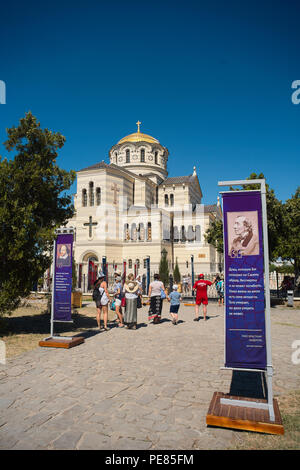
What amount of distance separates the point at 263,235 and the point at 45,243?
6.80m

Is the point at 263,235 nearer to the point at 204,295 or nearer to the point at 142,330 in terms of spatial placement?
the point at 142,330

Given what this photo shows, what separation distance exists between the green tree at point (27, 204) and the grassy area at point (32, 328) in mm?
872

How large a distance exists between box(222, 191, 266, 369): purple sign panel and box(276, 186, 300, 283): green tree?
14.0 metres

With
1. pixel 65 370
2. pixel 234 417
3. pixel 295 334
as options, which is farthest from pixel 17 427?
pixel 295 334

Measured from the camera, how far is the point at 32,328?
1010 centimetres

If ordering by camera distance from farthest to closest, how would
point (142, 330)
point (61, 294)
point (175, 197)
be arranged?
point (175, 197) < point (142, 330) < point (61, 294)

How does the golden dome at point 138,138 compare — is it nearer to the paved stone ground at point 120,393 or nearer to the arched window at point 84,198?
the arched window at point 84,198

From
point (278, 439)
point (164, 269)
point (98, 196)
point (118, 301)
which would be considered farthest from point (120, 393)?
point (98, 196)

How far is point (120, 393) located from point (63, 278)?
412cm

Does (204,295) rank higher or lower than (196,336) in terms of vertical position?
higher

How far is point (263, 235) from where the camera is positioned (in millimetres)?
3996

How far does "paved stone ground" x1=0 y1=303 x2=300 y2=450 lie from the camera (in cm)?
340

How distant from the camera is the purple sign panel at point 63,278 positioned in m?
8.00

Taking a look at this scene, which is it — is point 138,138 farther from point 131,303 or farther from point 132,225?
point 131,303
